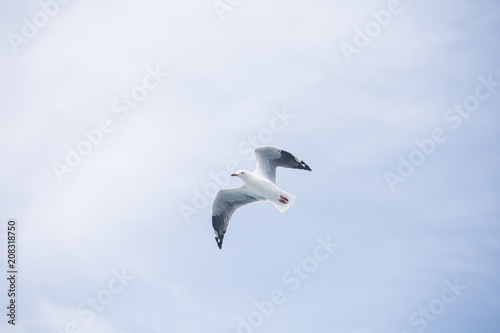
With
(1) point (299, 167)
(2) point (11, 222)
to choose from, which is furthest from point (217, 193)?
(2) point (11, 222)

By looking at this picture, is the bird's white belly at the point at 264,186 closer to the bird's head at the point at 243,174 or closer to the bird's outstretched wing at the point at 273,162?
the bird's head at the point at 243,174

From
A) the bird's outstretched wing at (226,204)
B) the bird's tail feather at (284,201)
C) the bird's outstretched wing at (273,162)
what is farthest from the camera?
the bird's outstretched wing at (226,204)

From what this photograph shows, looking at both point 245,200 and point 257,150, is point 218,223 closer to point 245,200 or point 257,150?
point 245,200

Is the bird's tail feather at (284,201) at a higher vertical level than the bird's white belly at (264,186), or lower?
lower

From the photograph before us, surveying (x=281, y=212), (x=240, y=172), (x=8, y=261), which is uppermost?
(x=8, y=261)

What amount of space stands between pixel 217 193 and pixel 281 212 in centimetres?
176

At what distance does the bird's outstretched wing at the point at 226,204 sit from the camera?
17609 millimetres

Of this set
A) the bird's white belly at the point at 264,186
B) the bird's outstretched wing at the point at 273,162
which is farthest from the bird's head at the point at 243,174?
the bird's outstretched wing at the point at 273,162

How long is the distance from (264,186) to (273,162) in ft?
2.51

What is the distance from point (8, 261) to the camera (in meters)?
17.5

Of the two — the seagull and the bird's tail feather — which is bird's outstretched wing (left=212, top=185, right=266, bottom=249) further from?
the bird's tail feather

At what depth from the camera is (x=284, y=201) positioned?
1694cm

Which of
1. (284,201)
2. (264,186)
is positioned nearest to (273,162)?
(264,186)

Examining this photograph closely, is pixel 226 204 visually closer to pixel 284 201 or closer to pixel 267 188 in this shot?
pixel 267 188
